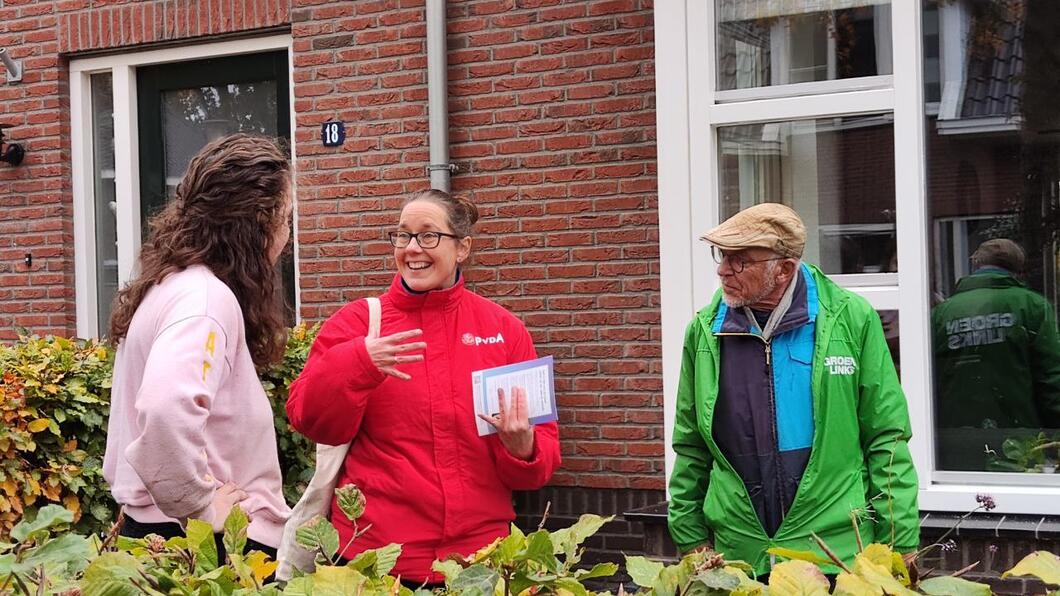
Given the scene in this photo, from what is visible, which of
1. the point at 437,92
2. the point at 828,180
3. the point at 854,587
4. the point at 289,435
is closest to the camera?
the point at 854,587

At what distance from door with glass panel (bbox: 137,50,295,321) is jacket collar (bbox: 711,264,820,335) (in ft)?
12.5

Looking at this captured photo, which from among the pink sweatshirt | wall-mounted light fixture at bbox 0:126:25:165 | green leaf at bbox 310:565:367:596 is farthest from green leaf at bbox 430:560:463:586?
wall-mounted light fixture at bbox 0:126:25:165

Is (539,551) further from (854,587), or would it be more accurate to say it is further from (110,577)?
(110,577)

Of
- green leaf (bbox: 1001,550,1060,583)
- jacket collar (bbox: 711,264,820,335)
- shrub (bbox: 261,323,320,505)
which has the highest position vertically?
jacket collar (bbox: 711,264,820,335)

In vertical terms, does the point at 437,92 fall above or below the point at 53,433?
above

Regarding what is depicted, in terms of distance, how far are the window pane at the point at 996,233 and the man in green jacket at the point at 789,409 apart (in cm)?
179

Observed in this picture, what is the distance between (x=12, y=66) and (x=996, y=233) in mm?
5545

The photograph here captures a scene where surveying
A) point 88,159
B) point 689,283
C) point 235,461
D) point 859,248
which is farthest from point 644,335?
point 88,159

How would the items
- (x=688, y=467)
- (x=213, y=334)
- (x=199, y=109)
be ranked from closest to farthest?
(x=213, y=334) → (x=688, y=467) → (x=199, y=109)

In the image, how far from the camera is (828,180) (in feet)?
18.1

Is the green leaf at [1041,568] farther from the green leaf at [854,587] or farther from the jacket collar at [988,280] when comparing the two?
the jacket collar at [988,280]

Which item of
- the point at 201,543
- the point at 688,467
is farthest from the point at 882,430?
the point at 201,543

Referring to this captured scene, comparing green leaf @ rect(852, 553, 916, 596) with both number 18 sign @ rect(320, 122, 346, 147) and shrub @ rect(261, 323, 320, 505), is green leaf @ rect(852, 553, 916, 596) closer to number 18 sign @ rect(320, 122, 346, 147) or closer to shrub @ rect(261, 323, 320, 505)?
shrub @ rect(261, 323, 320, 505)

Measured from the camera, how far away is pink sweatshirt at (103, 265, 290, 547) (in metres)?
2.89
